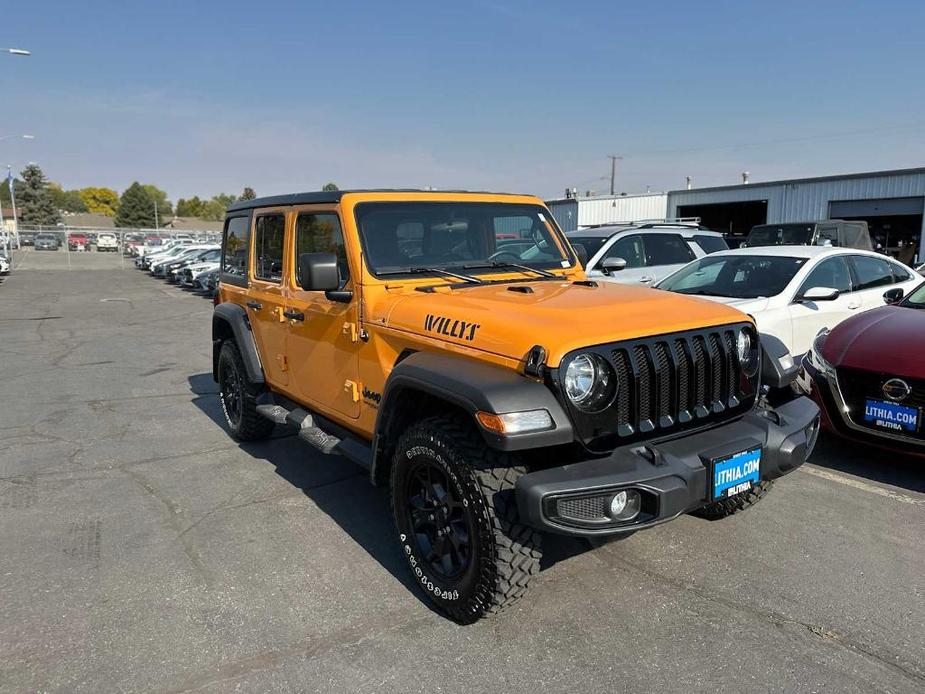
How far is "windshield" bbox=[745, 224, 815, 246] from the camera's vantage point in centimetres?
1554

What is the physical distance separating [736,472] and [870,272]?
6057mm

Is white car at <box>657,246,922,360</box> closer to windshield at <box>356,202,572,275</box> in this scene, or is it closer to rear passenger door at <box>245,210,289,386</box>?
windshield at <box>356,202,572,275</box>

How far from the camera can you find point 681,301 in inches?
138

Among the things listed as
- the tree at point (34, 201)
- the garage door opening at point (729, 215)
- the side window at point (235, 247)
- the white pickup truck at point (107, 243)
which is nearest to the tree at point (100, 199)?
the tree at point (34, 201)

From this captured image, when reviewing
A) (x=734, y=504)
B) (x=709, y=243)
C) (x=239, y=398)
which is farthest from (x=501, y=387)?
(x=709, y=243)

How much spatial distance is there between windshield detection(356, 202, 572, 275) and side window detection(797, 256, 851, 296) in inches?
148

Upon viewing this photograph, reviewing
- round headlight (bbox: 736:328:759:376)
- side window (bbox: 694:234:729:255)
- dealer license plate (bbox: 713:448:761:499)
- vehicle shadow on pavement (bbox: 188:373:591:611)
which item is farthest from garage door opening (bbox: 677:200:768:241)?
dealer license plate (bbox: 713:448:761:499)

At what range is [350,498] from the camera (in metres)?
4.51

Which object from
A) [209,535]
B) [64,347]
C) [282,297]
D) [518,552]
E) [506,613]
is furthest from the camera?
[64,347]

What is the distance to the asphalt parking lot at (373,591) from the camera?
2.72m

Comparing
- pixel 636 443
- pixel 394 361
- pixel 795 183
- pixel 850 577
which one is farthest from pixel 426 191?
pixel 795 183

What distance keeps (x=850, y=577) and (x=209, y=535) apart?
3540mm

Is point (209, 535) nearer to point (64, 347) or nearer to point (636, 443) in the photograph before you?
point (636, 443)

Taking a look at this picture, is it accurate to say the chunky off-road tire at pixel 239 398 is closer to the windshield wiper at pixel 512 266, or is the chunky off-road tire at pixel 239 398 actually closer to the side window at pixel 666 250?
the windshield wiper at pixel 512 266
